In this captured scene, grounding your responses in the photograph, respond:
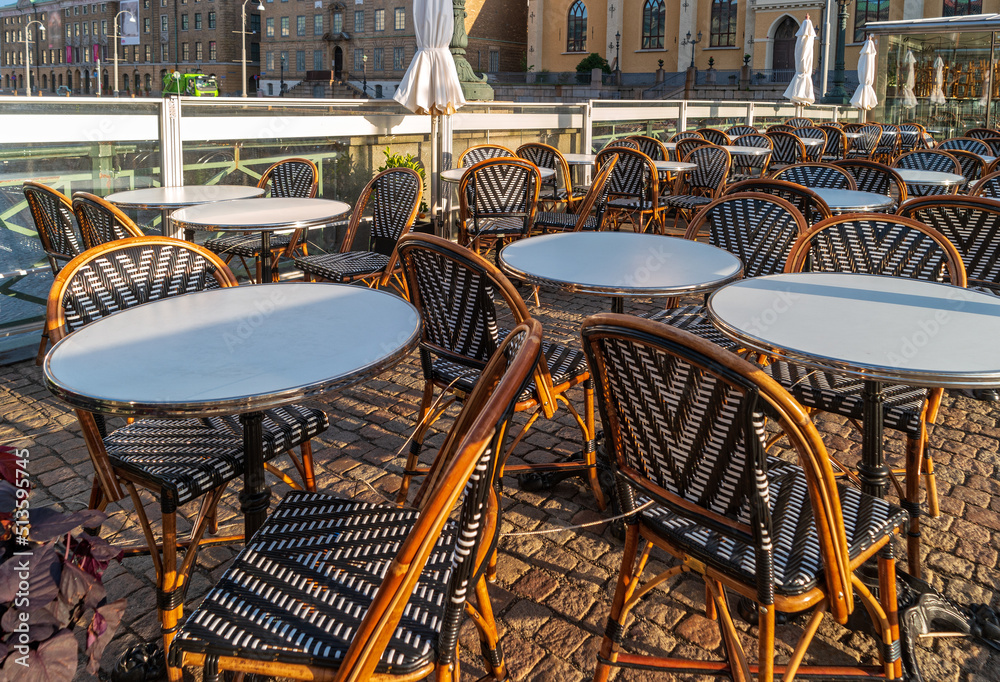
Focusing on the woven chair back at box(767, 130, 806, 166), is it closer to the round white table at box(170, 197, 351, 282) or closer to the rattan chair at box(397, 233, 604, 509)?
the round white table at box(170, 197, 351, 282)

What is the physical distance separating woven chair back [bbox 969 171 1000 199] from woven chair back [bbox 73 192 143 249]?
13.5ft

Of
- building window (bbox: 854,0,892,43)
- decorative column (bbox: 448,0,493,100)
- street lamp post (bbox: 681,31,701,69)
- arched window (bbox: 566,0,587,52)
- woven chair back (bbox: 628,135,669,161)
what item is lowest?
woven chair back (bbox: 628,135,669,161)

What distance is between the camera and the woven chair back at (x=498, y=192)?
203 inches

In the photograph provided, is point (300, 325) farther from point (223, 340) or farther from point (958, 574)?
point (958, 574)

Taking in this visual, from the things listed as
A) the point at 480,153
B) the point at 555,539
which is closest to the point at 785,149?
the point at 480,153

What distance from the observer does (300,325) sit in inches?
73.0

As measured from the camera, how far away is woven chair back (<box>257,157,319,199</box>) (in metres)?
5.06

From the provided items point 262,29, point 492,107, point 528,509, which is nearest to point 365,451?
point 528,509

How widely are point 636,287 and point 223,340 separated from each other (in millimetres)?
1129

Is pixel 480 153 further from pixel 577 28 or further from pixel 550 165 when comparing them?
pixel 577 28

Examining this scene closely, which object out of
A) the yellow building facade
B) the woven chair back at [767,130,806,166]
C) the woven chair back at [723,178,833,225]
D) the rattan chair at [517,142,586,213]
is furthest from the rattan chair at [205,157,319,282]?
the yellow building facade

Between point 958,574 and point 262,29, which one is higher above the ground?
point 262,29

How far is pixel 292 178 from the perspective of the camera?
5094 mm

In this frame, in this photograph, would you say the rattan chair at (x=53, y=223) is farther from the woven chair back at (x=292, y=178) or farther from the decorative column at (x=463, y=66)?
the decorative column at (x=463, y=66)
